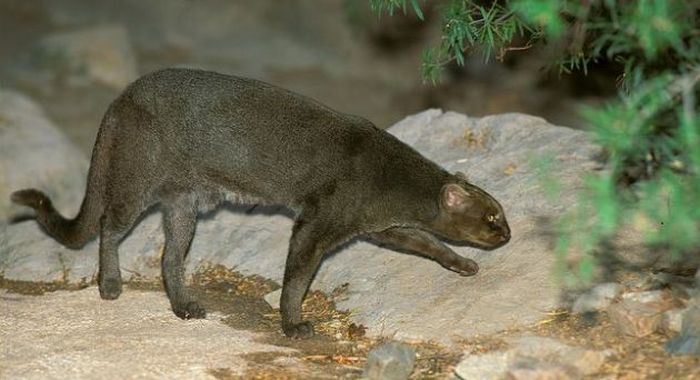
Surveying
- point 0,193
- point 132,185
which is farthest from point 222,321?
point 0,193

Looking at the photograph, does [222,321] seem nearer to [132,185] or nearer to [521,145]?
[132,185]

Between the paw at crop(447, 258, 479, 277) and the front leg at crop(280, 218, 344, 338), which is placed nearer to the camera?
the front leg at crop(280, 218, 344, 338)

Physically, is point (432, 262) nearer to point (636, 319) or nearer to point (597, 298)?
point (597, 298)

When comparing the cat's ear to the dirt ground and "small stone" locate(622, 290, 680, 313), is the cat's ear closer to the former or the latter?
the dirt ground

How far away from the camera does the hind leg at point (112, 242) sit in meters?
6.96

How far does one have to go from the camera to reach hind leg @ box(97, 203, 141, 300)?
22.8 ft

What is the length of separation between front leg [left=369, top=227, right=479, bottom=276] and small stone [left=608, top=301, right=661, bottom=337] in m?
1.31

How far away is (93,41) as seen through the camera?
15.0 meters

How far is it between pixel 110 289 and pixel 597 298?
3.09 metres

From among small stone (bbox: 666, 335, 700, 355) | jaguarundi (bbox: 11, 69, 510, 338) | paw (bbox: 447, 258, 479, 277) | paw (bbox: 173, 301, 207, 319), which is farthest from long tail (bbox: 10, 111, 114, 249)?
small stone (bbox: 666, 335, 700, 355)

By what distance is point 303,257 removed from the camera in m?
6.50

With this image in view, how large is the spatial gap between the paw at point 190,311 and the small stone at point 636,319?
2486 mm

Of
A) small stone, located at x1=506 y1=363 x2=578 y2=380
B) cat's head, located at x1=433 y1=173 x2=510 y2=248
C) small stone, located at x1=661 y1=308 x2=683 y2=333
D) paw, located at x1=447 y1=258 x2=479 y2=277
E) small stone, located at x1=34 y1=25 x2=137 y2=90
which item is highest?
small stone, located at x1=34 y1=25 x2=137 y2=90

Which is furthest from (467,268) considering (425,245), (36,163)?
(36,163)
